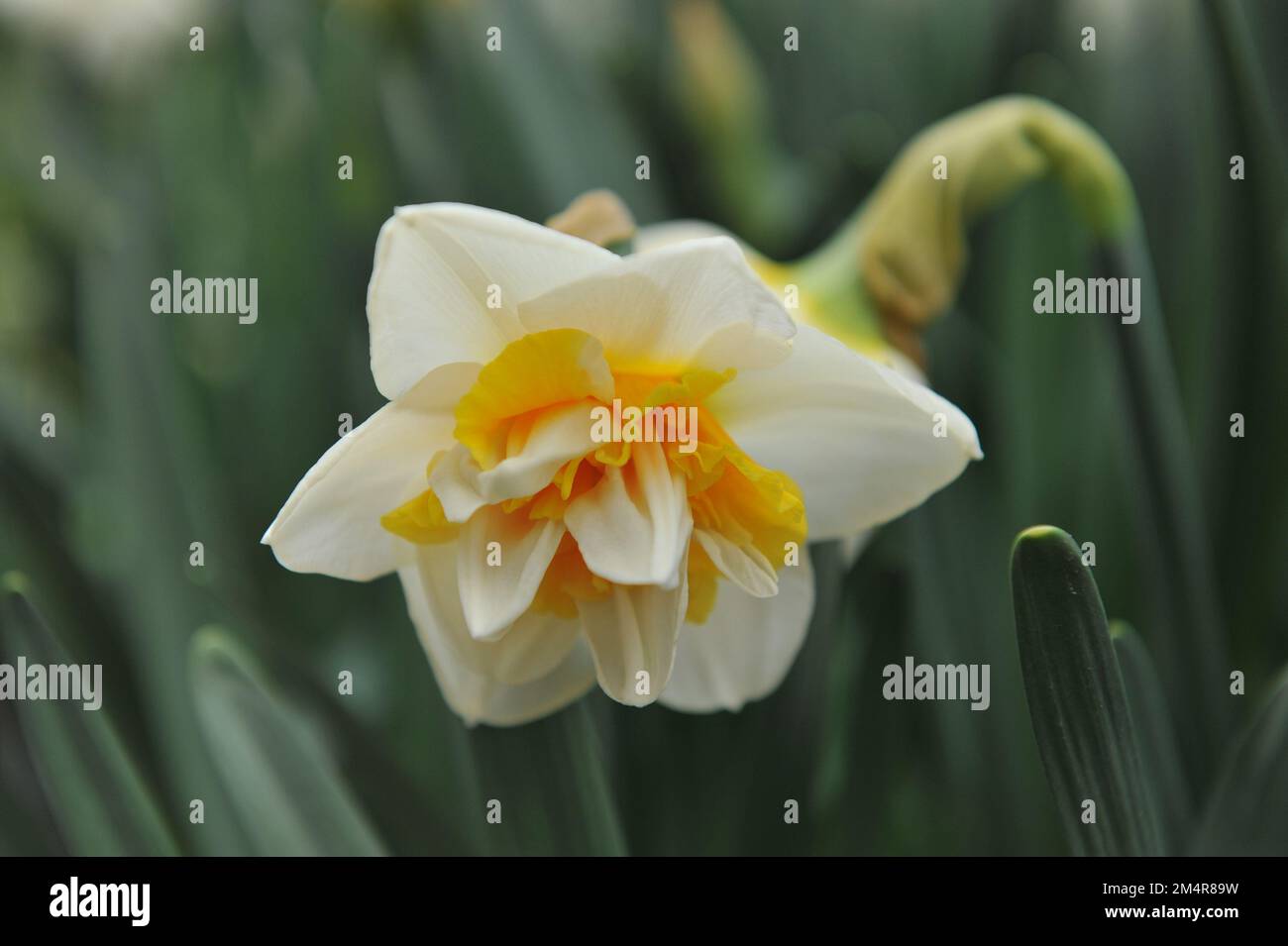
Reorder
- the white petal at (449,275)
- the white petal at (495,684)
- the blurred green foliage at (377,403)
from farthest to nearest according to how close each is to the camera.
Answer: the blurred green foliage at (377,403) < the white petal at (495,684) < the white petal at (449,275)

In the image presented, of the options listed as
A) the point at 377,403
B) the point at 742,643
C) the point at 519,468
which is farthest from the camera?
the point at 377,403

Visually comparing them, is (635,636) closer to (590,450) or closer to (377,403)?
(590,450)

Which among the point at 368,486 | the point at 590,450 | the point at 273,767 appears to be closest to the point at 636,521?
the point at 590,450

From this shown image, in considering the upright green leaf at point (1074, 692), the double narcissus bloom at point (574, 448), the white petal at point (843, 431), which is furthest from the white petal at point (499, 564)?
the upright green leaf at point (1074, 692)

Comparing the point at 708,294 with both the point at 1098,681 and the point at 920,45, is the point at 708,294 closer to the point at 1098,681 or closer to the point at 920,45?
the point at 1098,681

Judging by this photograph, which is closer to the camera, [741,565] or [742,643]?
[741,565]

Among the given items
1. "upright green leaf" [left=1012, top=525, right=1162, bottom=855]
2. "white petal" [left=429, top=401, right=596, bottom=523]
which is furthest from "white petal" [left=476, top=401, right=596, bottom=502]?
"upright green leaf" [left=1012, top=525, right=1162, bottom=855]

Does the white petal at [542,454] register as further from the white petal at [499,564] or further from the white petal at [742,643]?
the white petal at [742,643]
